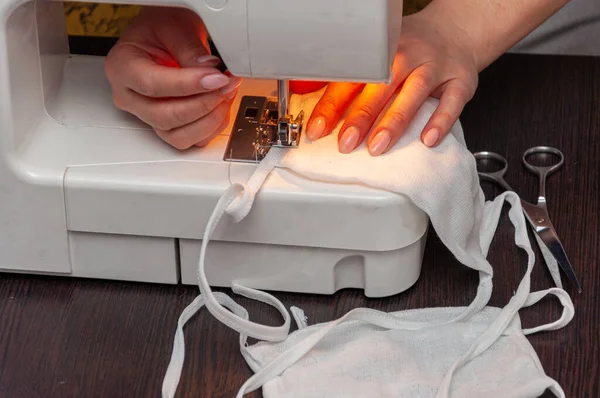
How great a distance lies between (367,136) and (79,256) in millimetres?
317

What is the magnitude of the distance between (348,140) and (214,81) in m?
0.14

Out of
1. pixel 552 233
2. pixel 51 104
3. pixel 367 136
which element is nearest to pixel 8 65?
pixel 51 104

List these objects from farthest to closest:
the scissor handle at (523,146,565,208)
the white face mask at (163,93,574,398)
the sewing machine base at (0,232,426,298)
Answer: the scissor handle at (523,146,565,208)
the sewing machine base at (0,232,426,298)
the white face mask at (163,93,574,398)

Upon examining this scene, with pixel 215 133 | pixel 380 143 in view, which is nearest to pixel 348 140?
pixel 380 143

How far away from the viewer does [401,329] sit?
1.11m

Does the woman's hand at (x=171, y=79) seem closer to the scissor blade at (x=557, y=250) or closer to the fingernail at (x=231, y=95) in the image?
the fingernail at (x=231, y=95)

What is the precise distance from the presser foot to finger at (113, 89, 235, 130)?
0.05 m

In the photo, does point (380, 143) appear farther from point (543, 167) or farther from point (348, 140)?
point (543, 167)

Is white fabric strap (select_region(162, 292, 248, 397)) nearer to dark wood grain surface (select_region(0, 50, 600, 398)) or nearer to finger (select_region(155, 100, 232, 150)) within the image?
dark wood grain surface (select_region(0, 50, 600, 398))

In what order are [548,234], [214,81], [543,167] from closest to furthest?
[214,81] → [548,234] → [543,167]

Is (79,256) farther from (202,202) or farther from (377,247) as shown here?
(377,247)

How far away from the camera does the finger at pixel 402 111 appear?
112cm

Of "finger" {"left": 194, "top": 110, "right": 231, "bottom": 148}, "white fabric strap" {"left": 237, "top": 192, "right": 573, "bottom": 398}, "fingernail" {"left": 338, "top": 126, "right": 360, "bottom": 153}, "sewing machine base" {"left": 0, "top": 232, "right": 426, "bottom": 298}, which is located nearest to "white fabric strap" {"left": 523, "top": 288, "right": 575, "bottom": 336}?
"white fabric strap" {"left": 237, "top": 192, "right": 573, "bottom": 398}

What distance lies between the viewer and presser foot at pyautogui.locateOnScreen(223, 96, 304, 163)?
1.14 m
